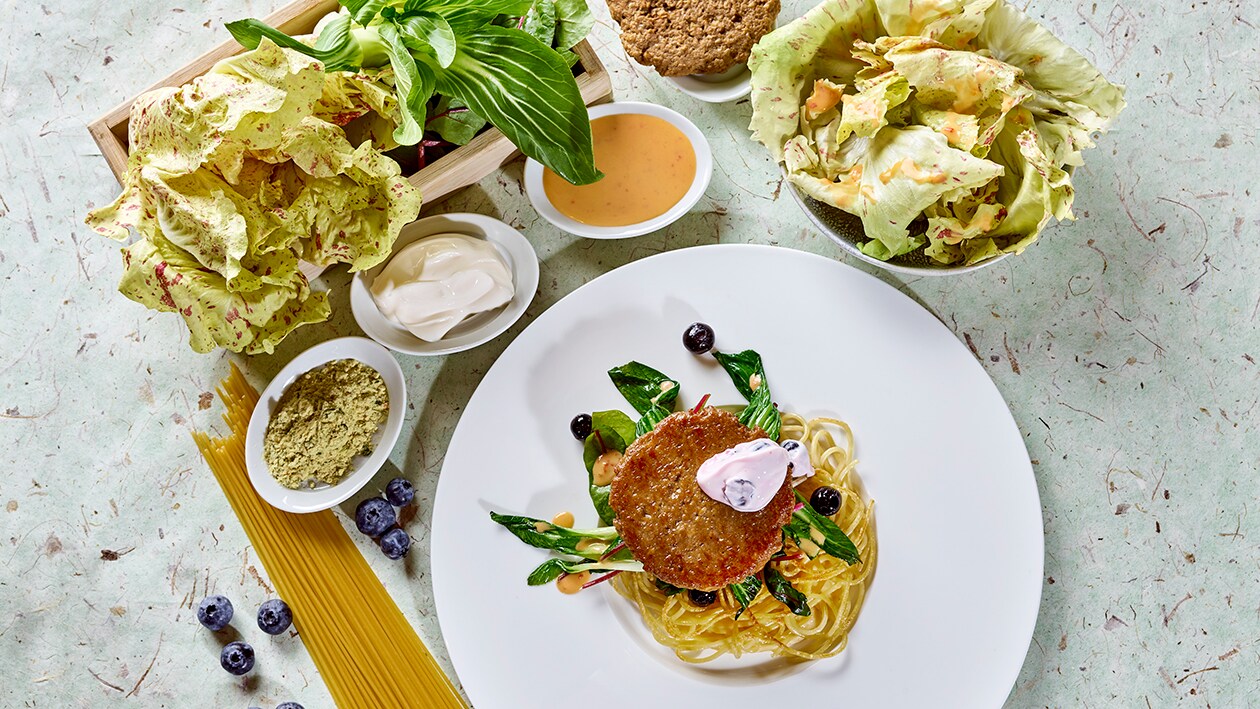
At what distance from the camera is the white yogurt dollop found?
248 centimetres

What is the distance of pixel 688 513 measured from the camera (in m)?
2.58

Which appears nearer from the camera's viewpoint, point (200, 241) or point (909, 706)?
point (200, 241)

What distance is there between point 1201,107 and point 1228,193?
282 millimetres

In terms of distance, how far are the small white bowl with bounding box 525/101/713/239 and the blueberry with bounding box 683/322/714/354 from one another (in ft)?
1.06

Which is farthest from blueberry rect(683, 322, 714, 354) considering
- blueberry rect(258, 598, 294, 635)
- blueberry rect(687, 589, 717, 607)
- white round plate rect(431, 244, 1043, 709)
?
blueberry rect(258, 598, 294, 635)

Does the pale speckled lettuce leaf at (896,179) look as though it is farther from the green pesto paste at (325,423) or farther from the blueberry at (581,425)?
the green pesto paste at (325,423)

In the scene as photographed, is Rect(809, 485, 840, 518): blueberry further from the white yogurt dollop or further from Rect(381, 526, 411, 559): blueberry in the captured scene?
Rect(381, 526, 411, 559): blueberry

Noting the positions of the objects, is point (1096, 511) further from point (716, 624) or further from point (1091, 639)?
point (716, 624)

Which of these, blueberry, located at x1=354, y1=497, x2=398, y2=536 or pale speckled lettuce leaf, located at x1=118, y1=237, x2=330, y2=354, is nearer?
→ pale speckled lettuce leaf, located at x1=118, y1=237, x2=330, y2=354

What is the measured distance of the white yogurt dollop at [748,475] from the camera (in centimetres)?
248

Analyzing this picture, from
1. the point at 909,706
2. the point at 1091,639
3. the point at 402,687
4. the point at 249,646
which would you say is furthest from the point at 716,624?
the point at 249,646

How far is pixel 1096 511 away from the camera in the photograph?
115 inches

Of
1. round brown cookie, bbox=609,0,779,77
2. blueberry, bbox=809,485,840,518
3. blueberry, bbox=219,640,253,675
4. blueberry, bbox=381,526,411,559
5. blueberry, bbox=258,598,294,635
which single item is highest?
round brown cookie, bbox=609,0,779,77

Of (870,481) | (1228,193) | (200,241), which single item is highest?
(200,241)
